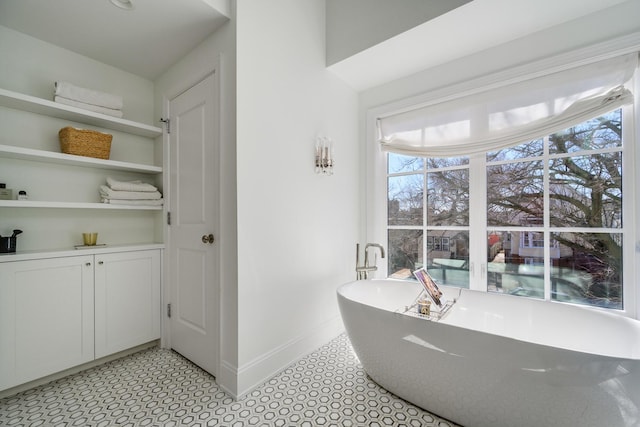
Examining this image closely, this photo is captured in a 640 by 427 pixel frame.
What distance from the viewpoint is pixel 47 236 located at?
1876mm

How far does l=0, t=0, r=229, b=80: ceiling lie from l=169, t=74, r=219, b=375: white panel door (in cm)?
31

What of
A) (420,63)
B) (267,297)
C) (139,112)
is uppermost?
(420,63)

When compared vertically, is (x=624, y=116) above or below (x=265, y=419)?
above

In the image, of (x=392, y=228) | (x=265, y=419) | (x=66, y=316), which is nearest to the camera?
(x=265, y=419)

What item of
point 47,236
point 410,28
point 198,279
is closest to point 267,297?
point 198,279

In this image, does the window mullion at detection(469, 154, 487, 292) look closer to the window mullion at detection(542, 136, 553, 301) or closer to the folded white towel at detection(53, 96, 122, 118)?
the window mullion at detection(542, 136, 553, 301)

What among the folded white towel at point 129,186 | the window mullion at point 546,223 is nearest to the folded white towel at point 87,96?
the folded white towel at point 129,186

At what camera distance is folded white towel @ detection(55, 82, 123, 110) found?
5.89ft

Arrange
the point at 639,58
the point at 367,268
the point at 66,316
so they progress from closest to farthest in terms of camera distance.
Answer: the point at 639,58, the point at 66,316, the point at 367,268

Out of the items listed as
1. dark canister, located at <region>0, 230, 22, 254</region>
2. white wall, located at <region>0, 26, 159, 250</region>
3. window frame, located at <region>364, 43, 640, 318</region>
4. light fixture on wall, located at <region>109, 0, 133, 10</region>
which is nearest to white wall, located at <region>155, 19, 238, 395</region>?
light fixture on wall, located at <region>109, 0, 133, 10</region>

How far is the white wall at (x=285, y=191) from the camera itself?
1661 mm

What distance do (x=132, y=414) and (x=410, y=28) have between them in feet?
9.44

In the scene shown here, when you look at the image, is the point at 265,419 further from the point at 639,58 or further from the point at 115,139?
the point at 639,58

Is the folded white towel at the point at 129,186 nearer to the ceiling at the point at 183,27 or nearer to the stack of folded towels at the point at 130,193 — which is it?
the stack of folded towels at the point at 130,193
